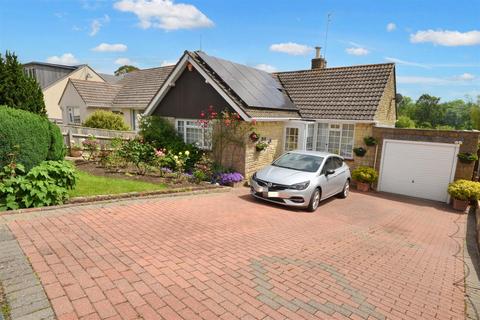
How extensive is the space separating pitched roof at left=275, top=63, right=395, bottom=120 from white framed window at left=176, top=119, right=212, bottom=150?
5.44m

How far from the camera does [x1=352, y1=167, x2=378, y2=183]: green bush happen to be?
41.3 ft

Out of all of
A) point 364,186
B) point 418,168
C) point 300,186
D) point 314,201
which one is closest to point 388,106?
point 418,168

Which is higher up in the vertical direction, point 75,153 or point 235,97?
point 235,97

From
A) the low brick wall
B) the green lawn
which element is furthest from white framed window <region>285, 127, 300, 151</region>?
the green lawn

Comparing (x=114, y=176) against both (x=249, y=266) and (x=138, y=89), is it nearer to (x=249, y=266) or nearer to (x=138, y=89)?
(x=249, y=266)

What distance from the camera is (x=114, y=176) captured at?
1002 cm

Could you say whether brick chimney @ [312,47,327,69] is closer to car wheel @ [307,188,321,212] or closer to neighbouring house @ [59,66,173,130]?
neighbouring house @ [59,66,173,130]

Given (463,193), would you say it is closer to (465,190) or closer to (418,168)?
(465,190)

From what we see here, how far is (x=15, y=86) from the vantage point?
8375mm

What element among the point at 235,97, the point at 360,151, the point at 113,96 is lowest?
the point at 360,151

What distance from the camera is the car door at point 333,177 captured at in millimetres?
9578

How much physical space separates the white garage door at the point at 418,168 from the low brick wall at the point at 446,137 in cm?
18

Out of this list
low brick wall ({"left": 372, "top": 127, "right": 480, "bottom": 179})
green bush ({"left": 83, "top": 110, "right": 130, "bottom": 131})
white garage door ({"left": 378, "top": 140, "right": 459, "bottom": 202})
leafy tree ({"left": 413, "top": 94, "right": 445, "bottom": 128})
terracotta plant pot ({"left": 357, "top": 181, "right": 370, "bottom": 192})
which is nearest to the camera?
low brick wall ({"left": 372, "top": 127, "right": 480, "bottom": 179})

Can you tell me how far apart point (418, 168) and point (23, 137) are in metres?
13.9
